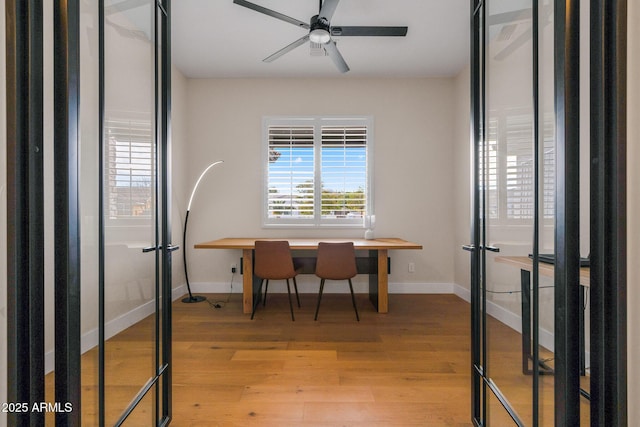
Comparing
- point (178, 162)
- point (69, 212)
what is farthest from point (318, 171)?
point (69, 212)

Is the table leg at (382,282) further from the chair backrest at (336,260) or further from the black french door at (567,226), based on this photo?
the black french door at (567,226)

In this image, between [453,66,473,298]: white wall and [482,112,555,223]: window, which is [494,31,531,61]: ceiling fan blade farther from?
[453,66,473,298]: white wall

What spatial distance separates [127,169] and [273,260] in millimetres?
1498

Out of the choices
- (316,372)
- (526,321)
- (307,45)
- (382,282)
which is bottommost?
(316,372)

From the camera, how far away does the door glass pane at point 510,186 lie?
1766 millimetres

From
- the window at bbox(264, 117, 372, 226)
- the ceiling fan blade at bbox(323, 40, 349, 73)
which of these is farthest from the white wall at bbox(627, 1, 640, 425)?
the window at bbox(264, 117, 372, 226)

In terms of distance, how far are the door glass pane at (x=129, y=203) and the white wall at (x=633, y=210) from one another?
1.65m

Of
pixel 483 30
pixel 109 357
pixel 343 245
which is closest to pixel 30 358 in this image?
pixel 109 357

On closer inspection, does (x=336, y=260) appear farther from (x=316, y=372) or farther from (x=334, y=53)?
(x=334, y=53)

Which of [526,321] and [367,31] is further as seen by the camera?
[367,31]

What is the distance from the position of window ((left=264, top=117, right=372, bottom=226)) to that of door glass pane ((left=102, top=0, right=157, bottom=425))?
6.62 feet

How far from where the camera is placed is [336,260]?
314 centimetres

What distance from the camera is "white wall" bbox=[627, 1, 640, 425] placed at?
0.77 m

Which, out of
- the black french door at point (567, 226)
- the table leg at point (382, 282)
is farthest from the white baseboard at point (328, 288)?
the black french door at point (567, 226)
